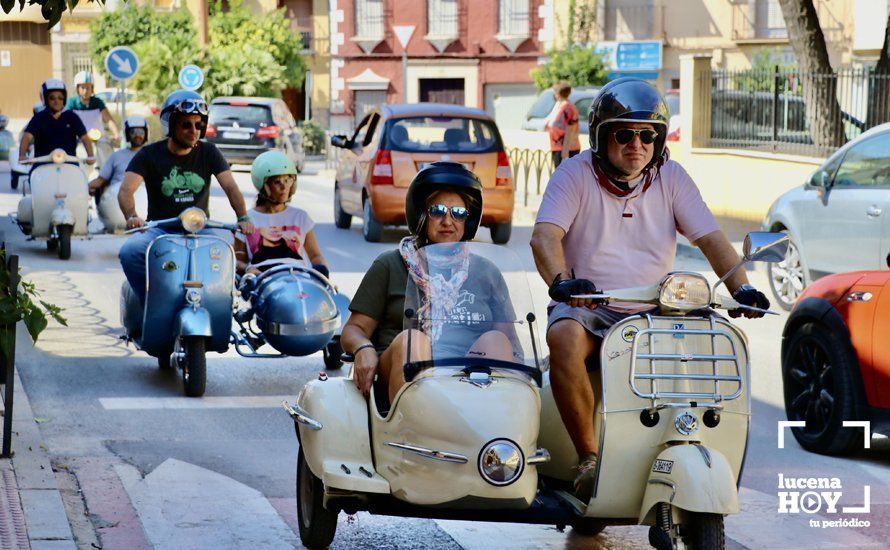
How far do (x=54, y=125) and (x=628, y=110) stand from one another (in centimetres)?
1198

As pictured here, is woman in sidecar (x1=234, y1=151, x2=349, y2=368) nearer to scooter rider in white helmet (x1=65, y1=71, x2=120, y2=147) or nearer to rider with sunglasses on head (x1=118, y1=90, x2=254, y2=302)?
rider with sunglasses on head (x1=118, y1=90, x2=254, y2=302)

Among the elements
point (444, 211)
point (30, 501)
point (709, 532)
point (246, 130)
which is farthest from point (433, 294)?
point (246, 130)

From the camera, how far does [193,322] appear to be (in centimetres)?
918

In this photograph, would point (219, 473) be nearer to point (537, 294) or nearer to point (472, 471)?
point (472, 471)

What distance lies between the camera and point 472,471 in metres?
4.99

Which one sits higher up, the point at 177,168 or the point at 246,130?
the point at 177,168

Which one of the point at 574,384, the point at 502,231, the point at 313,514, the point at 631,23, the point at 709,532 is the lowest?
the point at 502,231

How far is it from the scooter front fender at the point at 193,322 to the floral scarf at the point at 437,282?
3.81 meters

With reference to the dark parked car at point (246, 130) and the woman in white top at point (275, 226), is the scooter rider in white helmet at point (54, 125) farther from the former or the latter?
the dark parked car at point (246, 130)

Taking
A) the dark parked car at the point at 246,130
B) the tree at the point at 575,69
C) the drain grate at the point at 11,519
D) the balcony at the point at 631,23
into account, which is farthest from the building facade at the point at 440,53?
the drain grate at the point at 11,519

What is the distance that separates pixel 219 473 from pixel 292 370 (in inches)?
121

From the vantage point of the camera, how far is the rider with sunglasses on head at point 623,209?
568cm

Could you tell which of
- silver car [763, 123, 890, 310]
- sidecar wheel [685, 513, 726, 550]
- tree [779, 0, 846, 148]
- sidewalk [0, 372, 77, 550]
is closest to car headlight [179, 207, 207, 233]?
sidewalk [0, 372, 77, 550]

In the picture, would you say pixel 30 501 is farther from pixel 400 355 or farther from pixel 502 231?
pixel 502 231
